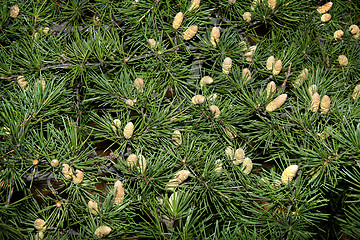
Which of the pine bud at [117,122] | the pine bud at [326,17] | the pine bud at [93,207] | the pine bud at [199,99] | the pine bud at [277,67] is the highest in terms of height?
the pine bud at [326,17]

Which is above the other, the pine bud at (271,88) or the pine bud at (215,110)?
the pine bud at (271,88)

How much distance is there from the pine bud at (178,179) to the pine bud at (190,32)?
19 centimetres

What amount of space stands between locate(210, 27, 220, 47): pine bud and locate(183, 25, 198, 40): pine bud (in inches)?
0.9

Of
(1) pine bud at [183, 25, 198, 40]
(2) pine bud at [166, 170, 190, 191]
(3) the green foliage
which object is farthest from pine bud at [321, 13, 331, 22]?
(2) pine bud at [166, 170, 190, 191]

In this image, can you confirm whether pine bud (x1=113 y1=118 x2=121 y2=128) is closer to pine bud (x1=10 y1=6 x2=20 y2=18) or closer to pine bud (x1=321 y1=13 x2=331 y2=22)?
pine bud (x1=10 y1=6 x2=20 y2=18)

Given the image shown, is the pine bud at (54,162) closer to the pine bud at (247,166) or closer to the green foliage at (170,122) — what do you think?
the green foliage at (170,122)

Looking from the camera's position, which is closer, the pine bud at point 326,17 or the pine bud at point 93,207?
the pine bud at point 93,207

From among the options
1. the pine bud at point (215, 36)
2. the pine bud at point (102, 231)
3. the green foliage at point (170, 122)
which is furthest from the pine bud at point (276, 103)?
the pine bud at point (102, 231)

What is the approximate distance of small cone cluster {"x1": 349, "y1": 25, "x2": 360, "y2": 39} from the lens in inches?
19.0

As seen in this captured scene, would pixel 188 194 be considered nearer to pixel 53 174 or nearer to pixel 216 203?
pixel 216 203

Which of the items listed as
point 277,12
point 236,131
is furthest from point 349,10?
point 236,131

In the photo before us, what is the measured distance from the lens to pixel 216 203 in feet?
1.36

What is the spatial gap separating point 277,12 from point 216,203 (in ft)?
0.96

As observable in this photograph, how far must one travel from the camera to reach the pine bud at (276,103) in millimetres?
400
